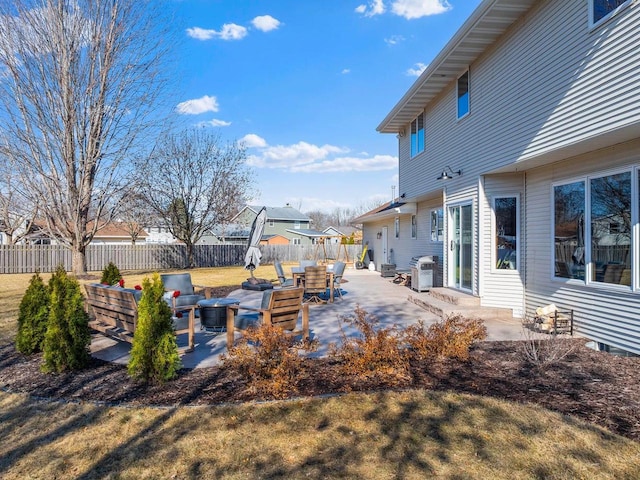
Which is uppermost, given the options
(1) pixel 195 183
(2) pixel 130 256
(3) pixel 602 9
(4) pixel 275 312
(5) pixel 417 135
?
(1) pixel 195 183

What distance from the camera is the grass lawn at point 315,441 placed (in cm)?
275

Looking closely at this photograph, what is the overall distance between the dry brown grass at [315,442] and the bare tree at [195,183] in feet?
70.2

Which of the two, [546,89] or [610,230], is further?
[546,89]

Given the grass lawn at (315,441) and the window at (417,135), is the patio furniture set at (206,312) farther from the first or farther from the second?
the window at (417,135)

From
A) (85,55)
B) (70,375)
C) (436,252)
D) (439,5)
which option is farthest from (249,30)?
(70,375)

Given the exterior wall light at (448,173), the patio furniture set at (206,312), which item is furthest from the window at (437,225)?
the patio furniture set at (206,312)

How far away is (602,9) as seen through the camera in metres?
5.32

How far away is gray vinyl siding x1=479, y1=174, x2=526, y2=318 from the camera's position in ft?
26.8

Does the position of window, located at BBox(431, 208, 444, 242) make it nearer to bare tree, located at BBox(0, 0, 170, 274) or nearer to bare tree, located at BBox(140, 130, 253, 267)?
bare tree, located at BBox(0, 0, 170, 274)

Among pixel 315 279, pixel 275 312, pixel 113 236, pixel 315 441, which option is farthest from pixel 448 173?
pixel 113 236

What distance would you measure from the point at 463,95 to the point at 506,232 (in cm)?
366

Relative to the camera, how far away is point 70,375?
458cm

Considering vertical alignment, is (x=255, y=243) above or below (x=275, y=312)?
above

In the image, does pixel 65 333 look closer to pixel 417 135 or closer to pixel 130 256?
pixel 417 135
